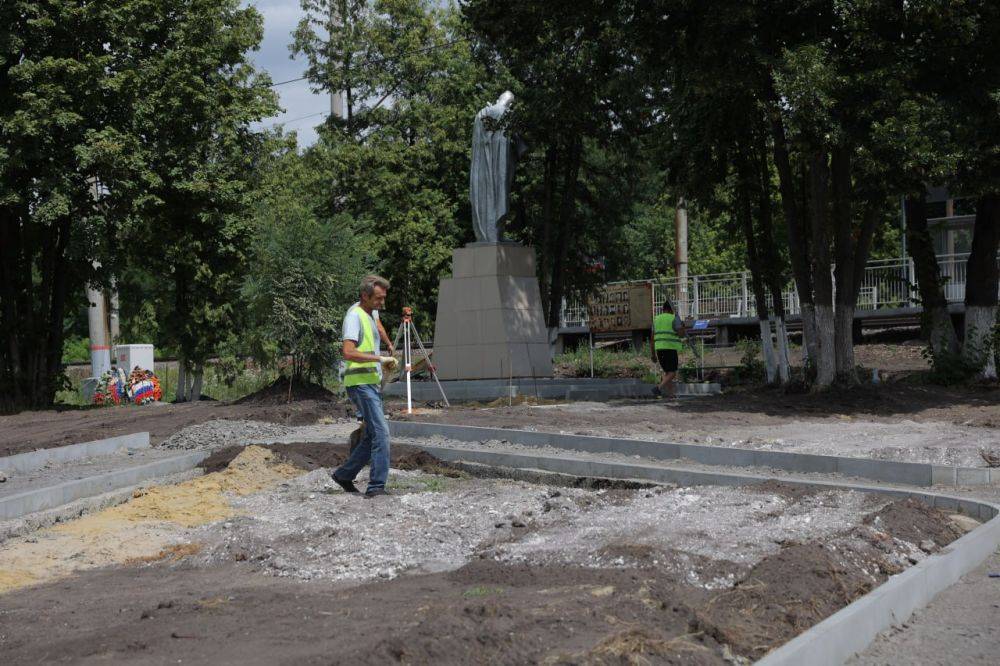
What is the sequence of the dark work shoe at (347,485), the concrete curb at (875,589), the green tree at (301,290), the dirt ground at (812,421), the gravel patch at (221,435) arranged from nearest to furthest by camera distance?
the concrete curb at (875,589) → the dark work shoe at (347,485) → the dirt ground at (812,421) → the gravel patch at (221,435) → the green tree at (301,290)

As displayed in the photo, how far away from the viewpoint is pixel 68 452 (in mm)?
13984

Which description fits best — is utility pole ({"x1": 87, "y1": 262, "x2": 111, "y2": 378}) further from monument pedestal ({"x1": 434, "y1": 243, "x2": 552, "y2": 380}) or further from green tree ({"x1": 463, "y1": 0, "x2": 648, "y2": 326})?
monument pedestal ({"x1": 434, "y1": 243, "x2": 552, "y2": 380})

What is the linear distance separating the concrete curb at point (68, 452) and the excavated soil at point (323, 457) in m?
2.07

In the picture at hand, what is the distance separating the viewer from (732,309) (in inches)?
1501

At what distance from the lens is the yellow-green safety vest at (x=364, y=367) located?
32.2 feet

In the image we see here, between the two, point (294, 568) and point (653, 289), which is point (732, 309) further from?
point (294, 568)

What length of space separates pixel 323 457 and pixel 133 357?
23693 millimetres

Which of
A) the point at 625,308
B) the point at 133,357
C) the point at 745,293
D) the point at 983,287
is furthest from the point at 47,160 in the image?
the point at 745,293

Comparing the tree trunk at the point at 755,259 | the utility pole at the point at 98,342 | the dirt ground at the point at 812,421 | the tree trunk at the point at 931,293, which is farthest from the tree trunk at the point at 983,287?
the utility pole at the point at 98,342

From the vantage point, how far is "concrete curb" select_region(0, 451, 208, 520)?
9.72 meters

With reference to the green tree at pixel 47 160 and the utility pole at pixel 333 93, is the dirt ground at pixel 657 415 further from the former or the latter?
the utility pole at pixel 333 93

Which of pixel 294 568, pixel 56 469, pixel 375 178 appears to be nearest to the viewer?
pixel 294 568

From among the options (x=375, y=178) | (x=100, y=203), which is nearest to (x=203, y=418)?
(x=100, y=203)

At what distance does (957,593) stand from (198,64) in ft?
75.3
